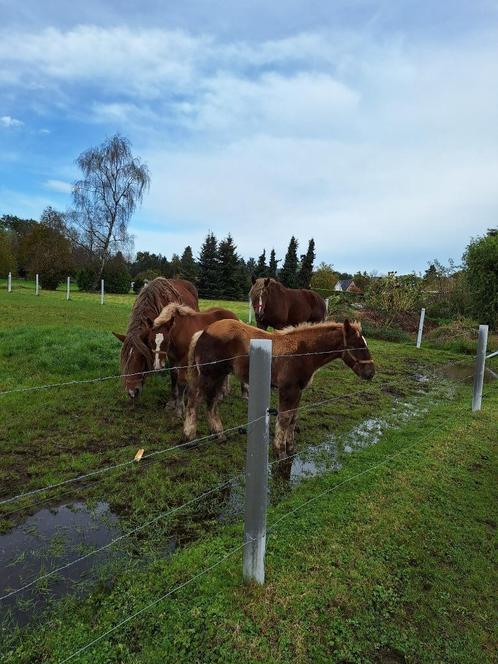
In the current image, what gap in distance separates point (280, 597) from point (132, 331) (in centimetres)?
421

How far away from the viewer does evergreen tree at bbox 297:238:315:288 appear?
53.9m

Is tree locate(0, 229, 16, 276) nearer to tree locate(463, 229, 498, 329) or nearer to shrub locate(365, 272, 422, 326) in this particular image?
shrub locate(365, 272, 422, 326)

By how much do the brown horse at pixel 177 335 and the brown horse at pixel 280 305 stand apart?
147 inches

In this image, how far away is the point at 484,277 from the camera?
14.5 meters

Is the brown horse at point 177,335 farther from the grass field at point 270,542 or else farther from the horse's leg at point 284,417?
the horse's leg at point 284,417

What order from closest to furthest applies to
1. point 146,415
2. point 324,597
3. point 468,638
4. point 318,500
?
point 468,638 → point 324,597 → point 318,500 → point 146,415

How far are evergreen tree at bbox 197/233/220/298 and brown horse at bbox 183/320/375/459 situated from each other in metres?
39.9

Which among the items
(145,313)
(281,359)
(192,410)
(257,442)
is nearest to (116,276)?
(145,313)

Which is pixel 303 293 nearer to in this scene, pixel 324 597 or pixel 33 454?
pixel 33 454

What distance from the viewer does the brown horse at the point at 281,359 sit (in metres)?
4.64

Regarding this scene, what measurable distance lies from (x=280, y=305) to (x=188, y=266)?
47.7m

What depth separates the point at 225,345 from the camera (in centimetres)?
488

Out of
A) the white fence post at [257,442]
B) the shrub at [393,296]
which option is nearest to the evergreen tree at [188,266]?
the shrub at [393,296]

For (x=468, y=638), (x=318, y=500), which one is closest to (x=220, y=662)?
(x=468, y=638)
